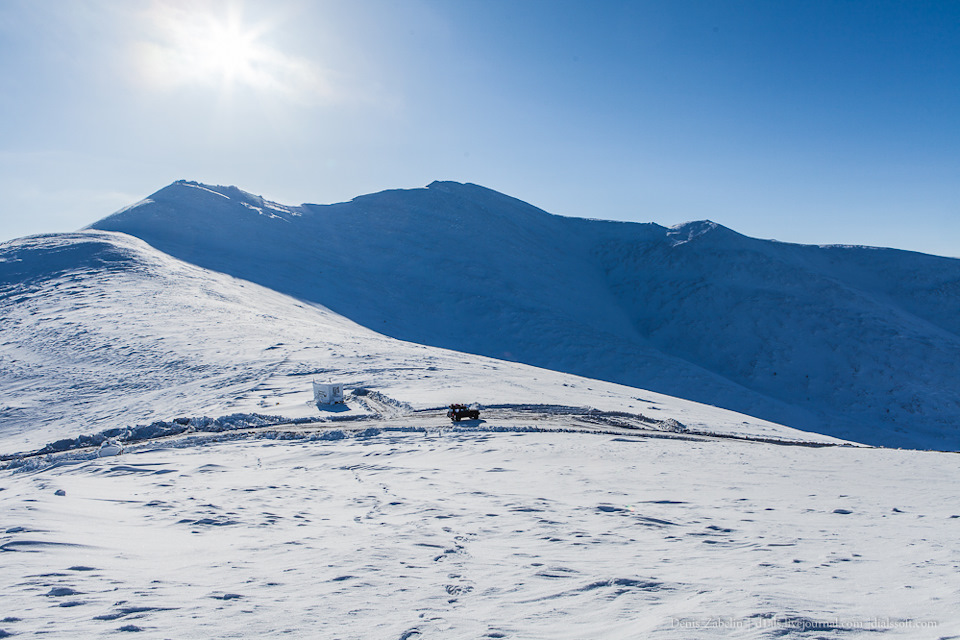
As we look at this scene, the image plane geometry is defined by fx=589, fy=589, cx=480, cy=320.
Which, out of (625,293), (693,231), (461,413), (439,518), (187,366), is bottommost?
(439,518)

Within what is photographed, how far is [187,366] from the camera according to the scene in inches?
1163

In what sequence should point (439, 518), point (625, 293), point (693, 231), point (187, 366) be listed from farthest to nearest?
point (693, 231), point (625, 293), point (187, 366), point (439, 518)

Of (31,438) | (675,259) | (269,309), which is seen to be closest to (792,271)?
(675,259)

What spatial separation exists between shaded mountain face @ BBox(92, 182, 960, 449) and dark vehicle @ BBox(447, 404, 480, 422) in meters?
32.2

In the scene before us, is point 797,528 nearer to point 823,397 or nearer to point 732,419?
point 732,419

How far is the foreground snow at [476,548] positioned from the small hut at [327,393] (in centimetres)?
769

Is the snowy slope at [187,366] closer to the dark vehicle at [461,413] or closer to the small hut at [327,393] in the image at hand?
the small hut at [327,393]

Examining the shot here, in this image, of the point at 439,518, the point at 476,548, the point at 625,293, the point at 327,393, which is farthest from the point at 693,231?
the point at 476,548

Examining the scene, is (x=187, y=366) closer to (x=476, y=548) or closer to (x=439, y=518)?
(x=439, y=518)

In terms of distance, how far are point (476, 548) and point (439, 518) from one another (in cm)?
179

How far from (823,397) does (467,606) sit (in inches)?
2257

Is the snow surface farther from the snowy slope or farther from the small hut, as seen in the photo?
the small hut

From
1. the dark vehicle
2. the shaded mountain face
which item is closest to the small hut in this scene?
the dark vehicle

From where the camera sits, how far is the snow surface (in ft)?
19.9
